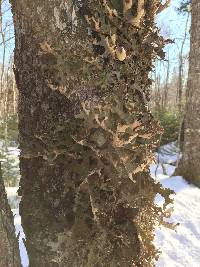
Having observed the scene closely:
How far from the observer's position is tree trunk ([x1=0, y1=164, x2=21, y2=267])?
1.71 m

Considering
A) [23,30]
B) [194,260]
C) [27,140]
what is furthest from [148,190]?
[194,260]

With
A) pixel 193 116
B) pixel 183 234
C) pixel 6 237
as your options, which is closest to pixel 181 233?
pixel 183 234

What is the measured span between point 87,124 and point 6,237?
0.60 metres

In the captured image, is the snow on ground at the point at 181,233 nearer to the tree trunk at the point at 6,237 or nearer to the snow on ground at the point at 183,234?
the snow on ground at the point at 183,234

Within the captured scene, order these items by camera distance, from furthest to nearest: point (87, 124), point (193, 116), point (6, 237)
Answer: point (193, 116) → point (6, 237) → point (87, 124)

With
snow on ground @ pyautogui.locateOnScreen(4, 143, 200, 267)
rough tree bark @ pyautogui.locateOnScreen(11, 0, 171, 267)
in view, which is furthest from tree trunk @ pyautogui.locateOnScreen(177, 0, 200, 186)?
rough tree bark @ pyautogui.locateOnScreen(11, 0, 171, 267)

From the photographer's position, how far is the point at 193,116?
6742mm

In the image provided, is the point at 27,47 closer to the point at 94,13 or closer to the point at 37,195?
the point at 94,13

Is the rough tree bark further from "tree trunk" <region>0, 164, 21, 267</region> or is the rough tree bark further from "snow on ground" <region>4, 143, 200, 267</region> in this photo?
"snow on ground" <region>4, 143, 200, 267</region>

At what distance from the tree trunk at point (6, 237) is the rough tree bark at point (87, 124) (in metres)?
0.13

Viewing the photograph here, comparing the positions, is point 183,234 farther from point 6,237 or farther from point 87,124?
point 87,124

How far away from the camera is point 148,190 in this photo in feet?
5.49

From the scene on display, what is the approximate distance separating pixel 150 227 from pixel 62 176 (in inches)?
17.3

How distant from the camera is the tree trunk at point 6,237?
67.4 inches
